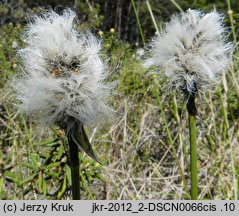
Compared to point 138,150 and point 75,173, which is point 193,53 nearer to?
point 75,173

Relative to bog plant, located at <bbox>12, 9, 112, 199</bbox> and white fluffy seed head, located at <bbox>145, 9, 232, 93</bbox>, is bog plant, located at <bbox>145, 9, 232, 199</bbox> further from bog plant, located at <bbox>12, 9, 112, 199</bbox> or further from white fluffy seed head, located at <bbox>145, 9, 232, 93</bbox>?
bog plant, located at <bbox>12, 9, 112, 199</bbox>

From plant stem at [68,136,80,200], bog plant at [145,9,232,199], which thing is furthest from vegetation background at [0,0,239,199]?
plant stem at [68,136,80,200]

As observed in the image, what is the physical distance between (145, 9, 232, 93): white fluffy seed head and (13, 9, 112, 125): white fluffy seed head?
15cm

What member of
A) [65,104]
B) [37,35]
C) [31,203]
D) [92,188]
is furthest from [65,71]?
[92,188]

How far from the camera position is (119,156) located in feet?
6.72

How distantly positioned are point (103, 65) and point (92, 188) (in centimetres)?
110

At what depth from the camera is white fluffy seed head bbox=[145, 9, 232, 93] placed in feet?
3.02

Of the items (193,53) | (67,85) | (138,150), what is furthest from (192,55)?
(138,150)

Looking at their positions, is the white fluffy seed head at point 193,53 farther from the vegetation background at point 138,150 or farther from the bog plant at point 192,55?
the vegetation background at point 138,150

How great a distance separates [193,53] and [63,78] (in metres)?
0.29

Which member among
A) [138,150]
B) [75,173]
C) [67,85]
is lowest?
[75,173]

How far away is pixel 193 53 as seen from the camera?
934 mm

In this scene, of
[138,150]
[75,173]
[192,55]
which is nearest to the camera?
[75,173]

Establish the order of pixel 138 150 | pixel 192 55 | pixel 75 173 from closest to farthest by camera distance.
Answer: pixel 75 173
pixel 192 55
pixel 138 150
